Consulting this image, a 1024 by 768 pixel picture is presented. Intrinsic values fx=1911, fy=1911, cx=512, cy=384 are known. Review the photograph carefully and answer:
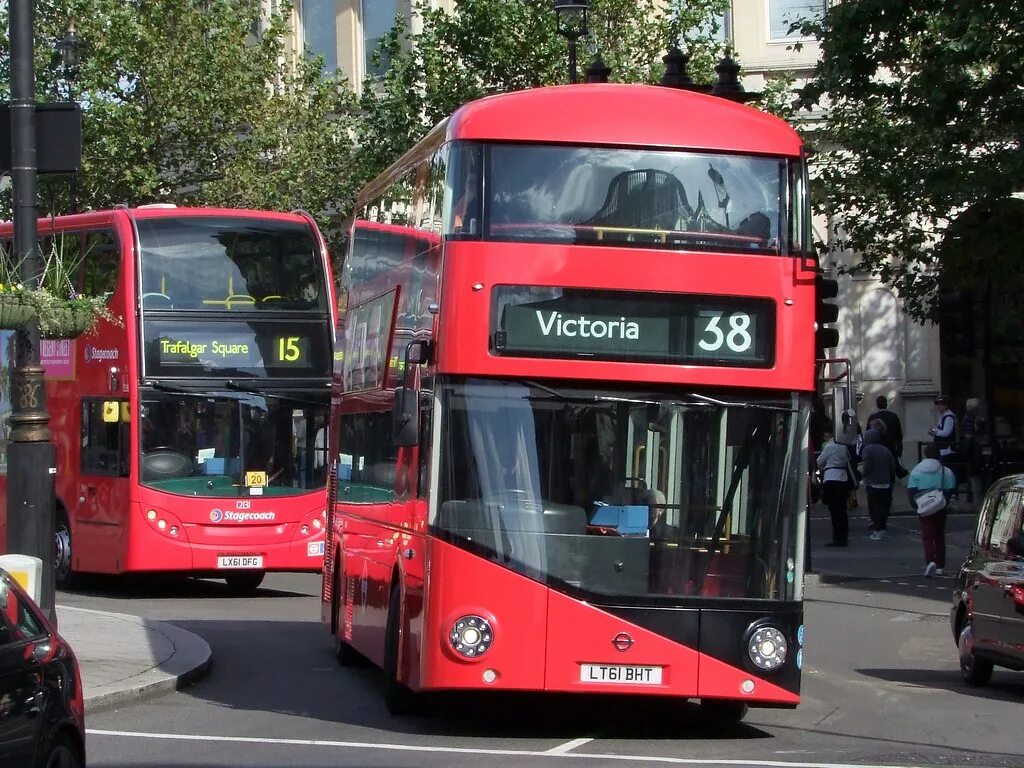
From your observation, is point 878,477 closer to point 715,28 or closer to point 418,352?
point 715,28

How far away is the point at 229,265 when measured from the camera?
67.5 ft

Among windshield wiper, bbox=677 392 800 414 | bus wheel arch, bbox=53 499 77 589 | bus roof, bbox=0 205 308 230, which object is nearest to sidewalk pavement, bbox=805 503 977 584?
bus roof, bbox=0 205 308 230

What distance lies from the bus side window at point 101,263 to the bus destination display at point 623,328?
10398 millimetres

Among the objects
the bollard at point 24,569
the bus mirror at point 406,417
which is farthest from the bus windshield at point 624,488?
the bollard at point 24,569

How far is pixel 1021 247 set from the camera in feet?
81.1

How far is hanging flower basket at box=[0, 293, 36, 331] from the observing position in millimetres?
12680

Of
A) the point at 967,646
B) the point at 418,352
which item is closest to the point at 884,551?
the point at 967,646

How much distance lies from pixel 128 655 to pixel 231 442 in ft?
20.7

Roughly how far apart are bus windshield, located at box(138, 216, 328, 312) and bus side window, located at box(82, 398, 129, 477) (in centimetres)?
135

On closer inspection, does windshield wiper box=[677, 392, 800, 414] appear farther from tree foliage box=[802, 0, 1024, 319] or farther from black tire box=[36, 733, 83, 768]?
tree foliage box=[802, 0, 1024, 319]

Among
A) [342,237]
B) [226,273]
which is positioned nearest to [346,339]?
[226,273]

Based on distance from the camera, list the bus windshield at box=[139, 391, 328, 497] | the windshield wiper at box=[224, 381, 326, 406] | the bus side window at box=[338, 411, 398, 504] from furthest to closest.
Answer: the windshield wiper at box=[224, 381, 326, 406] < the bus windshield at box=[139, 391, 328, 497] < the bus side window at box=[338, 411, 398, 504]

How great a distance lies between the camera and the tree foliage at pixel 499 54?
104ft

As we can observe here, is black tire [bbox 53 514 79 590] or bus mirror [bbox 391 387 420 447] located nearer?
bus mirror [bbox 391 387 420 447]
